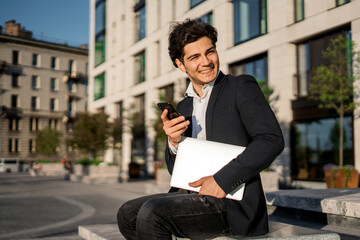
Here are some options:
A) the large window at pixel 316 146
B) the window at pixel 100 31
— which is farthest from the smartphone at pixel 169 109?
the window at pixel 100 31

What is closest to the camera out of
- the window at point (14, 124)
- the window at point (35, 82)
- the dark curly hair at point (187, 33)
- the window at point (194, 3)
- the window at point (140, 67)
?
the dark curly hair at point (187, 33)

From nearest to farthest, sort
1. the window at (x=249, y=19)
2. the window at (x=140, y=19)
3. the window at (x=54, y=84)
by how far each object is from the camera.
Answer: the window at (x=249, y=19)
the window at (x=140, y=19)
the window at (x=54, y=84)

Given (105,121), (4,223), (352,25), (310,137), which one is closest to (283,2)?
(352,25)

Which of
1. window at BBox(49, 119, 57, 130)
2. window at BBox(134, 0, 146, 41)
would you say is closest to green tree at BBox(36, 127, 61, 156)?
window at BBox(49, 119, 57, 130)

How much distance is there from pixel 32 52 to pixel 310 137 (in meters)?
48.6

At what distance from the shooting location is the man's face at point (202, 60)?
2.68 metres

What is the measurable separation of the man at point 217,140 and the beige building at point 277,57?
13253 mm

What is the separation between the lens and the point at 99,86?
37969 millimetres

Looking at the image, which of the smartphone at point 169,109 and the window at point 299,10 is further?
the window at point 299,10

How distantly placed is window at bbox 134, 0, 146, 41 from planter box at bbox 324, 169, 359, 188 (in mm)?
20254

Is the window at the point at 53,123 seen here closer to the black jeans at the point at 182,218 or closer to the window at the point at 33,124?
the window at the point at 33,124

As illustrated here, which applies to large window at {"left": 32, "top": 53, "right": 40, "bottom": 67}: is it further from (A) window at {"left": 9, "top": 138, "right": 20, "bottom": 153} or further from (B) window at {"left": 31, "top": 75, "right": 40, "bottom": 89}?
(A) window at {"left": 9, "top": 138, "right": 20, "bottom": 153}

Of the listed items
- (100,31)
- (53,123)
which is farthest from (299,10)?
(53,123)

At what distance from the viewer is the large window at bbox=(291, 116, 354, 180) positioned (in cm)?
1534
